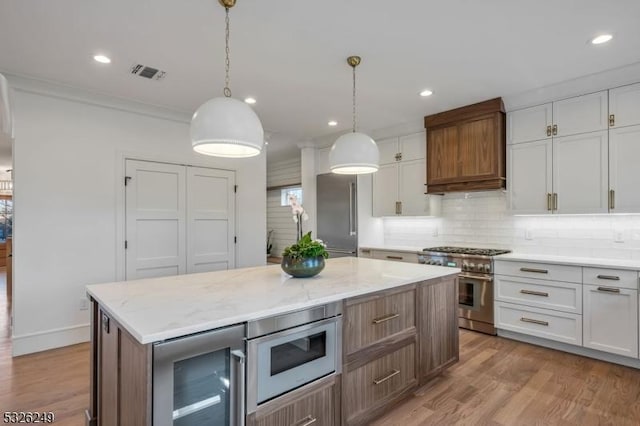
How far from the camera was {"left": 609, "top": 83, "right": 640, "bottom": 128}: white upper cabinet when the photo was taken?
3006 mm

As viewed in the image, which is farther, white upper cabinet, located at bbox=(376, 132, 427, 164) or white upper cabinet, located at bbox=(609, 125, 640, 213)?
white upper cabinet, located at bbox=(376, 132, 427, 164)

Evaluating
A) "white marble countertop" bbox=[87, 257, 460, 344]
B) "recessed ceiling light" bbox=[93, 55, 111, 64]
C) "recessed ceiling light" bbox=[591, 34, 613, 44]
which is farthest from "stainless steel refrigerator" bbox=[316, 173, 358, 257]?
"recessed ceiling light" bbox=[93, 55, 111, 64]

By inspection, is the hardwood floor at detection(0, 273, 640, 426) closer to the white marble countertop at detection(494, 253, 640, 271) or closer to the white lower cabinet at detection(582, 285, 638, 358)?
the white lower cabinet at detection(582, 285, 638, 358)

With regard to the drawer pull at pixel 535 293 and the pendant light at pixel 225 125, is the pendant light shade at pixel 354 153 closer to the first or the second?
the pendant light at pixel 225 125

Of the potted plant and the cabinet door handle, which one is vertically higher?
the cabinet door handle

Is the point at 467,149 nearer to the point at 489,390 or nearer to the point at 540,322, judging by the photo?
the point at 540,322

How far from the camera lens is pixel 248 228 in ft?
15.7

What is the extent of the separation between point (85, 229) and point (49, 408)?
1.80 meters

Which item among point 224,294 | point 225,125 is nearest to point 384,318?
point 224,294

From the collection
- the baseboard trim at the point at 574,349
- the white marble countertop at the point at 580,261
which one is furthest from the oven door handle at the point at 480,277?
the baseboard trim at the point at 574,349

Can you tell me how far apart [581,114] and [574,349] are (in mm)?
Result: 2245

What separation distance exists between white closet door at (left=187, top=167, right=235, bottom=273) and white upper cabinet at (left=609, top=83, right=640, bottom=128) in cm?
417

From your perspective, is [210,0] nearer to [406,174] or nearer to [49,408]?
[49,408]

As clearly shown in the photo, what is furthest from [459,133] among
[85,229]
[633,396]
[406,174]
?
[85,229]
